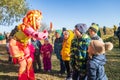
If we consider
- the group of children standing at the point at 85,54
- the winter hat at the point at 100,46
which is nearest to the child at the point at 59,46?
the group of children standing at the point at 85,54

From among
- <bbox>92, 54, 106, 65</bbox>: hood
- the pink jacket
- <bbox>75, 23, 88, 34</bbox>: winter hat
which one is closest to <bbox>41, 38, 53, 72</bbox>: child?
the pink jacket

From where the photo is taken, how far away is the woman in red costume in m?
8.79

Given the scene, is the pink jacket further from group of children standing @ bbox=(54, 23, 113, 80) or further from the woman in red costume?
the woman in red costume

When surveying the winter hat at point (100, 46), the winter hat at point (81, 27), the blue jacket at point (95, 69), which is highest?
the winter hat at point (81, 27)

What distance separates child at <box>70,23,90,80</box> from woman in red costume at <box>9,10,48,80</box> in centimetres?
123

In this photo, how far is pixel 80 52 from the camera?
315 inches

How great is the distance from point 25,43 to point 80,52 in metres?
1.99

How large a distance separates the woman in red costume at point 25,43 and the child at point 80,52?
123 cm

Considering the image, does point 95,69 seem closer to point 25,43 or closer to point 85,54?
point 85,54

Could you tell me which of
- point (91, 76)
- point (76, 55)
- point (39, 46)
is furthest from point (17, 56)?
point (39, 46)

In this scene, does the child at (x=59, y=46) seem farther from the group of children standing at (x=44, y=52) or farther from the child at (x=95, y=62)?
the child at (x=95, y=62)

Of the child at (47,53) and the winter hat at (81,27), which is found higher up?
the winter hat at (81,27)

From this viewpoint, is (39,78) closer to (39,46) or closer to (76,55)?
(39,46)

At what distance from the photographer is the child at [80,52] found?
7969mm
